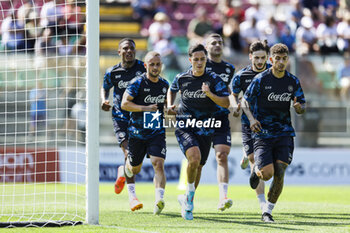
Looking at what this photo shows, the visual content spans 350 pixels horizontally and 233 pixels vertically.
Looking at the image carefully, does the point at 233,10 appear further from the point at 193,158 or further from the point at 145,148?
the point at 193,158

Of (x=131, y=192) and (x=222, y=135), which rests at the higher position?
(x=222, y=135)

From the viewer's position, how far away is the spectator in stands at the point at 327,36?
767 inches

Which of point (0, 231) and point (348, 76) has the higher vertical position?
point (348, 76)

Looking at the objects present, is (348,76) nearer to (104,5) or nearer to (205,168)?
(205,168)

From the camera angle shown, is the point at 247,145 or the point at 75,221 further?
the point at 247,145

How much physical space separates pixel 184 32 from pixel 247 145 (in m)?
12.8

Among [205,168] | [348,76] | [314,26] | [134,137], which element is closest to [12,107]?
[205,168]

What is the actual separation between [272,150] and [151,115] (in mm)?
1964

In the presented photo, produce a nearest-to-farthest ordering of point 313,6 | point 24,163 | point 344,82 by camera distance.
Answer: point 344,82, point 24,163, point 313,6

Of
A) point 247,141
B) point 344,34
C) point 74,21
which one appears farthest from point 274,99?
point 344,34

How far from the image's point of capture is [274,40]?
19188mm

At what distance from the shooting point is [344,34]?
19.7 meters

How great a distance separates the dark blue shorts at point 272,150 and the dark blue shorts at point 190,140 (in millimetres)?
958

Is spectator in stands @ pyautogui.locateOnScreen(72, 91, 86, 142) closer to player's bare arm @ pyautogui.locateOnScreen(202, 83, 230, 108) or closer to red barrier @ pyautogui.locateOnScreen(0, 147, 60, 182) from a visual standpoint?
red barrier @ pyautogui.locateOnScreen(0, 147, 60, 182)
